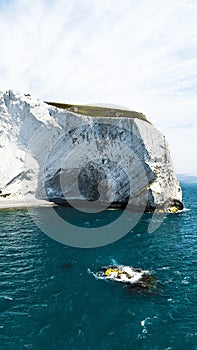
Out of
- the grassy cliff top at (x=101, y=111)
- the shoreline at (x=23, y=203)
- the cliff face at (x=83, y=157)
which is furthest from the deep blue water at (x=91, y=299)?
the grassy cliff top at (x=101, y=111)

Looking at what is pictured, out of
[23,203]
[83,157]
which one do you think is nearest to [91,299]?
[83,157]

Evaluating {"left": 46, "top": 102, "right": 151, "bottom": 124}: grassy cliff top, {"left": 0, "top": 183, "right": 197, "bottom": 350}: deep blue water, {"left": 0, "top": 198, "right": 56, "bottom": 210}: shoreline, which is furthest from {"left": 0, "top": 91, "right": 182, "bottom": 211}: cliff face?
{"left": 0, "top": 183, "right": 197, "bottom": 350}: deep blue water

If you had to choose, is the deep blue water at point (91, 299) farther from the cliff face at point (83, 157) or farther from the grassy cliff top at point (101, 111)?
the grassy cliff top at point (101, 111)

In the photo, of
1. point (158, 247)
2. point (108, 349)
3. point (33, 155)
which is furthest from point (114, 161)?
point (108, 349)

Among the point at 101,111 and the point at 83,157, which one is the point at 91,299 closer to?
the point at 83,157

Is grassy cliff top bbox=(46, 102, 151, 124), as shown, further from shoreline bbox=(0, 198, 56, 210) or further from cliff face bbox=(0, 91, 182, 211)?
shoreline bbox=(0, 198, 56, 210)

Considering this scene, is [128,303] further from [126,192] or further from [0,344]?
[126,192]
